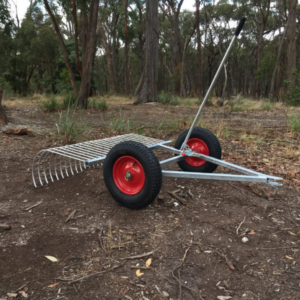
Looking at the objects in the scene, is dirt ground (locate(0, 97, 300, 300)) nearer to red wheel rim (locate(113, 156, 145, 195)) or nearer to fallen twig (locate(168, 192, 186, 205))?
fallen twig (locate(168, 192, 186, 205))

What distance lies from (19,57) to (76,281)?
27.1 metres

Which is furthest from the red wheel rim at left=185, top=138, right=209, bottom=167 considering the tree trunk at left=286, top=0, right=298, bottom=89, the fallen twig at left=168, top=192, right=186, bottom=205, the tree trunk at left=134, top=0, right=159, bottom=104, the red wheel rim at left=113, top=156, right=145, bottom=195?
the tree trunk at left=286, top=0, right=298, bottom=89

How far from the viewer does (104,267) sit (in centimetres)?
186

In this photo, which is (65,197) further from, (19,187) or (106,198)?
(19,187)

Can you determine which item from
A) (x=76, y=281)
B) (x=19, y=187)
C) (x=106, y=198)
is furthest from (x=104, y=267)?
(x=19, y=187)

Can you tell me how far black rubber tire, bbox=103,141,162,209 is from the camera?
240 centimetres

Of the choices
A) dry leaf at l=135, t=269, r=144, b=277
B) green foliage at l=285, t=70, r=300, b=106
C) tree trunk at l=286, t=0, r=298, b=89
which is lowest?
dry leaf at l=135, t=269, r=144, b=277

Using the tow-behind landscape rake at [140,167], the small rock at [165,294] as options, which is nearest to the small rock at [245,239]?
the tow-behind landscape rake at [140,167]

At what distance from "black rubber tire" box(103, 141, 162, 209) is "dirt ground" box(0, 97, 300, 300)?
12 cm

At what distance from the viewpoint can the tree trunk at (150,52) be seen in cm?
1140

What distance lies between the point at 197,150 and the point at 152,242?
1.53 m

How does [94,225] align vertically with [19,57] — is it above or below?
below

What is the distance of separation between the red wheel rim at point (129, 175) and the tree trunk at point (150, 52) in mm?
8885

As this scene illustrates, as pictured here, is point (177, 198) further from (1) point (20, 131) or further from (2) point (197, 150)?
(1) point (20, 131)
